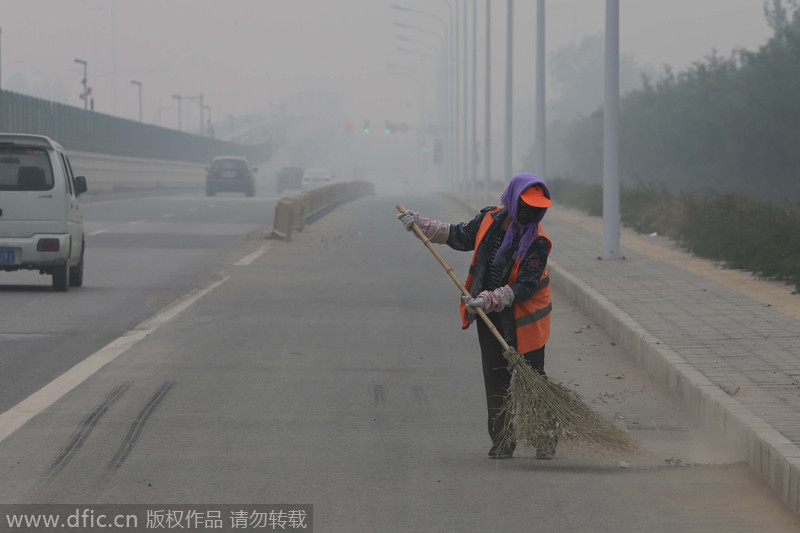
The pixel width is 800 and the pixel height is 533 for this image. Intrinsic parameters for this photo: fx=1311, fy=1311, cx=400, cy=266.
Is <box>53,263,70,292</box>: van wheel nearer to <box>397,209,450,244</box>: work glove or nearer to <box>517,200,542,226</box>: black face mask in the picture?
<box>397,209,450,244</box>: work glove

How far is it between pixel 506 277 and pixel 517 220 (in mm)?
348

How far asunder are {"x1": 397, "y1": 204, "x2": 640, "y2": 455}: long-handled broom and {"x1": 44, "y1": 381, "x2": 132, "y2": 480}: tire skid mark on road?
2.25 m

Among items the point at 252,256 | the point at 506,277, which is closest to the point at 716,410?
the point at 506,277

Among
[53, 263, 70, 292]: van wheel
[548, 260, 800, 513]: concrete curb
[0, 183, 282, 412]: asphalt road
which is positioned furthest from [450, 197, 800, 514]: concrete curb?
[53, 263, 70, 292]: van wheel

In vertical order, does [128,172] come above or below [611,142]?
→ above

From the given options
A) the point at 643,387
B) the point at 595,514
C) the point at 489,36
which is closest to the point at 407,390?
the point at 643,387

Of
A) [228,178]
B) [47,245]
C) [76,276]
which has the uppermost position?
[228,178]

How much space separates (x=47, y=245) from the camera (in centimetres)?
1595

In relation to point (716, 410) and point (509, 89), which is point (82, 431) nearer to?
point (716, 410)

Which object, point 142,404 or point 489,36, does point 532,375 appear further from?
point 489,36

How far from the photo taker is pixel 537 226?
687 centimetres

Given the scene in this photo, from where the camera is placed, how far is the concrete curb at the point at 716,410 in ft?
20.6

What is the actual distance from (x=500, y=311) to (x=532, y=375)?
15.1 inches

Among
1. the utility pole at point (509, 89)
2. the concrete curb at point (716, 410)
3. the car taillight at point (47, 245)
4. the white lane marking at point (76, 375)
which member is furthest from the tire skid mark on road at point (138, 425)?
the utility pole at point (509, 89)
